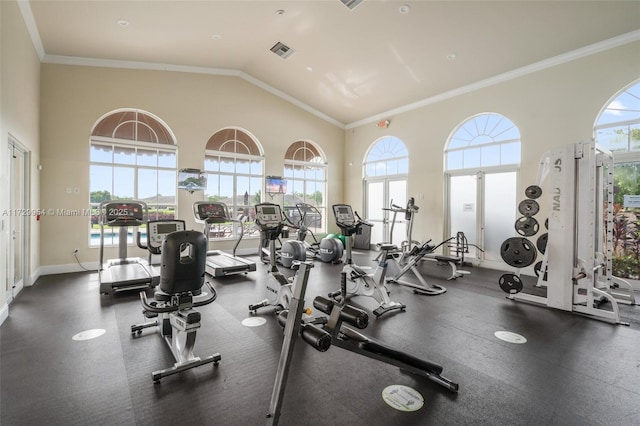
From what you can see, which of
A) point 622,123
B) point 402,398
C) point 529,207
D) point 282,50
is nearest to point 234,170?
point 282,50

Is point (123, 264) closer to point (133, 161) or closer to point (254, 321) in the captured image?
point (133, 161)

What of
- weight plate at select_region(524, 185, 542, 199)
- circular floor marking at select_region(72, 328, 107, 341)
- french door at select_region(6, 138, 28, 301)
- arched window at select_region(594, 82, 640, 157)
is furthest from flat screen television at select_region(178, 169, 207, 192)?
arched window at select_region(594, 82, 640, 157)

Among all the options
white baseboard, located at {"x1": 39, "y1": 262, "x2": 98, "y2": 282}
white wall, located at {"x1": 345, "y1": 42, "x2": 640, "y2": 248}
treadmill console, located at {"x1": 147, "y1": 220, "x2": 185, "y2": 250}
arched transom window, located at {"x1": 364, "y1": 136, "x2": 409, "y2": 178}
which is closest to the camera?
treadmill console, located at {"x1": 147, "y1": 220, "x2": 185, "y2": 250}

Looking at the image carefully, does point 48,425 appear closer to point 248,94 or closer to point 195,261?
point 195,261

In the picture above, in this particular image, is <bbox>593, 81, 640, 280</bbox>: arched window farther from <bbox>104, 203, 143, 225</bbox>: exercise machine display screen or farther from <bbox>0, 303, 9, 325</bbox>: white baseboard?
<bbox>0, 303, 9, 325</bbox>: white baseboard

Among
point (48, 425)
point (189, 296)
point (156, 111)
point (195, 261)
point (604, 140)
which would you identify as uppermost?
point (156, 111)

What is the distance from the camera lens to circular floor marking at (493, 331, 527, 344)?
332cm

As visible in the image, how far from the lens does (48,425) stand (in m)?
1.99

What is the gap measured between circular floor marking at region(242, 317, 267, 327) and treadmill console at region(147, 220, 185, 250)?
5.13 ft

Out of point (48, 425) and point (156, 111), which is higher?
point (156, 111)

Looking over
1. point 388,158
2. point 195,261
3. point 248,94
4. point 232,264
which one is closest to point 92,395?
point 195,261

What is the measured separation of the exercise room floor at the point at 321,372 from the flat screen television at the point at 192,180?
3.73m

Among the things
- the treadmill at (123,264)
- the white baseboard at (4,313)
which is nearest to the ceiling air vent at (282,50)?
the treadmill at (123,264)

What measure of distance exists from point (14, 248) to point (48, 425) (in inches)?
162
